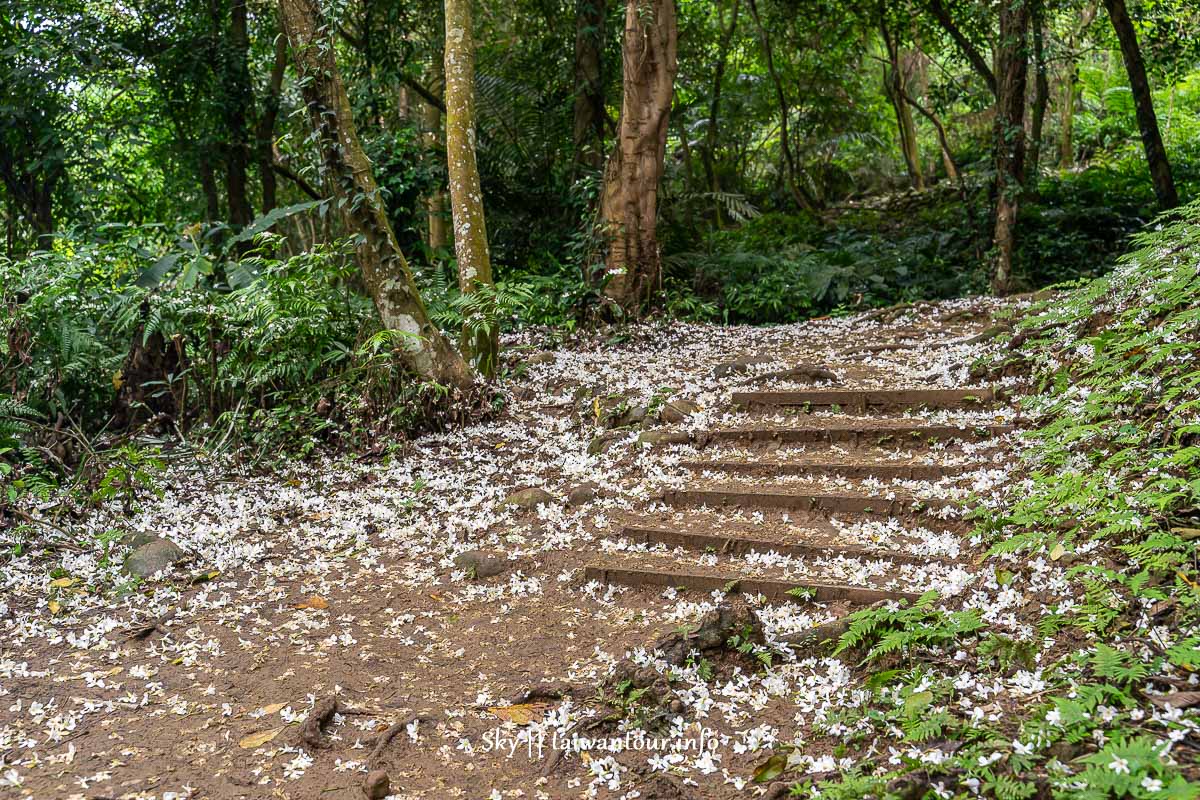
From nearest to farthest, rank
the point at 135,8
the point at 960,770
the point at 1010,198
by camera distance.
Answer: the point at 960,770, the point at 1010,198, the point at 135,8

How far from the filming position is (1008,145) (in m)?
9.94

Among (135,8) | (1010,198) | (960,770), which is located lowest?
(960,770)

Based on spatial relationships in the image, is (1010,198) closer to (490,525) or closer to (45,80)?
(490,525)

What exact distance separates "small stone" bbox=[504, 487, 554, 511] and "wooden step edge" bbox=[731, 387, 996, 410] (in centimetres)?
203

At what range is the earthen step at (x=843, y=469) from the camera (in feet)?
17.1

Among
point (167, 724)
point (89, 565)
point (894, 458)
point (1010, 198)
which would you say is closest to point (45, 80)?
point (89, 565)

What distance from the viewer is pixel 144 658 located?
4008 mm

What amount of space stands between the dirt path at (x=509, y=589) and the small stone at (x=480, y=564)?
1cm

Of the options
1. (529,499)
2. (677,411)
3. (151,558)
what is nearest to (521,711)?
(529,499)

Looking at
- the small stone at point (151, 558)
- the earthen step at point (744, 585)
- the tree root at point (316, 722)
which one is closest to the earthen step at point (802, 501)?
the earthen step at point (744, 585)

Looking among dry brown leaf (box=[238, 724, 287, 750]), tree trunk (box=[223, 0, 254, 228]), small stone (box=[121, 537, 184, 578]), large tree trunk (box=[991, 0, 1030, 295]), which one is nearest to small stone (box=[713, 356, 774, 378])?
large tree trunk (box=[991, 0, 1030, 295])

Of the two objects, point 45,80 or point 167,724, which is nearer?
point 167,724

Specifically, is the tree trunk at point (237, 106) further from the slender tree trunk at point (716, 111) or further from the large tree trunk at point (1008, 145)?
the large tree trunk at point (1008, 145)

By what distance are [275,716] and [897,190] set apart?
52.7ft
